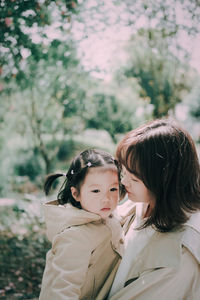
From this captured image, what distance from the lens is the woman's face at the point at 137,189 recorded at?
1.63 m

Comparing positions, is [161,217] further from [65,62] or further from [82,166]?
[65,62]

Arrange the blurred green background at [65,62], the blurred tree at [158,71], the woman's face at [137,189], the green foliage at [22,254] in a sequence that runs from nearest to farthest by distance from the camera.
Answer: the woman's face at [137,189] < the blurred green background at [65,62] < the green foliage at [22,254] < the blurred tree at [158,71]

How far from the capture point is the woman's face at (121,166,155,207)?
1627 millimetres

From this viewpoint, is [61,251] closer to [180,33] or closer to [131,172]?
[131,172]

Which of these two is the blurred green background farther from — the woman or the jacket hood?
the jacket hood

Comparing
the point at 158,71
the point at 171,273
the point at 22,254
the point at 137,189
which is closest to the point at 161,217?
the point at 137,189

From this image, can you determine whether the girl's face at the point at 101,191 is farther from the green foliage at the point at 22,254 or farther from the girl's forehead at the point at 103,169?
the green foliage at the point at 22,254

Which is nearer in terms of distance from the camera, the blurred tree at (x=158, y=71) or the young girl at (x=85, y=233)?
the young girl at (x=85, y=233)

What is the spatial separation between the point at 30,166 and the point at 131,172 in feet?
27.5

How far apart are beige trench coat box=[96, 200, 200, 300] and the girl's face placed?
0.42 metres

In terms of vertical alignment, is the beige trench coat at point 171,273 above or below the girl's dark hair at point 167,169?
below

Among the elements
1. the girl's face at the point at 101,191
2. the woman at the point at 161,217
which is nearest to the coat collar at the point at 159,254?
the woman at the point at 161,217

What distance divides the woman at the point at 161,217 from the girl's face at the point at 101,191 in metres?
0.13

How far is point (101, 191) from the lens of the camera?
1771 millimetres
